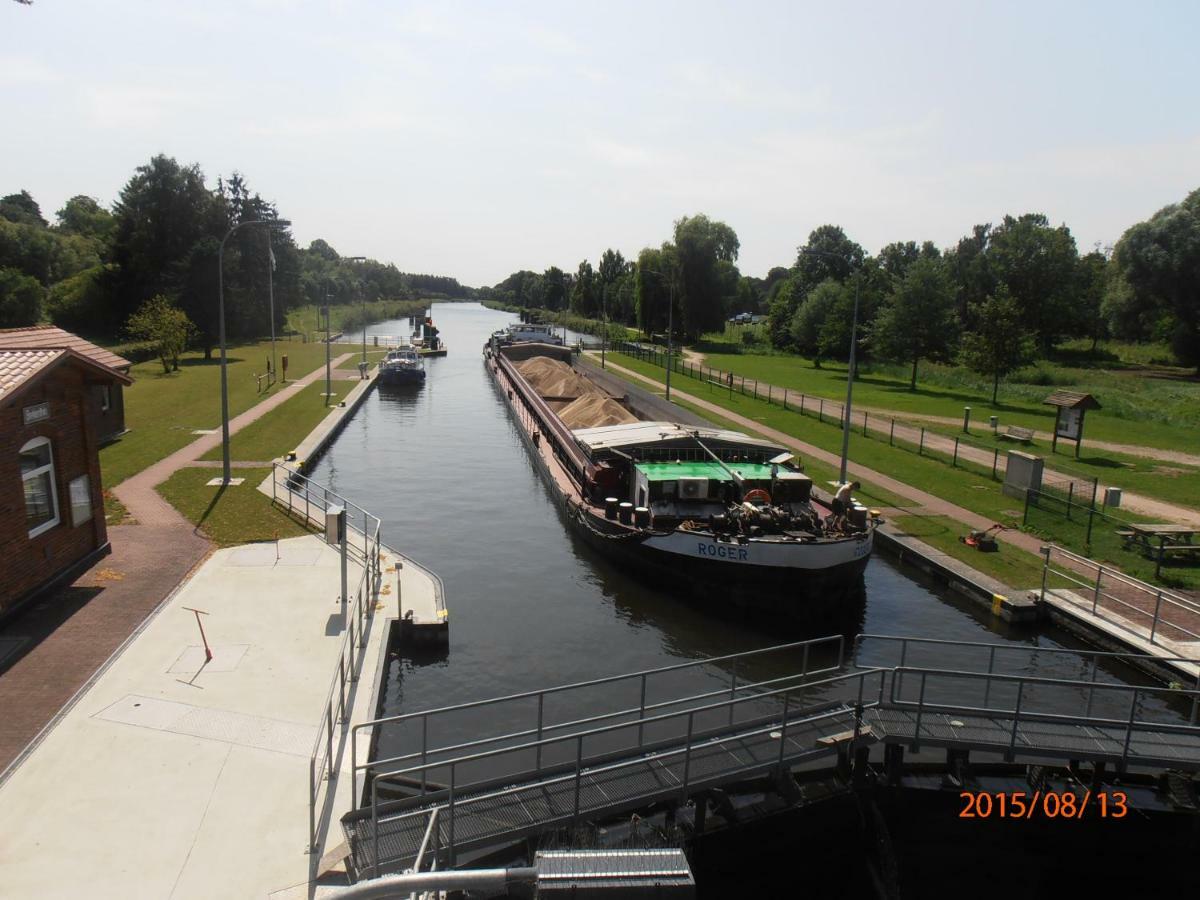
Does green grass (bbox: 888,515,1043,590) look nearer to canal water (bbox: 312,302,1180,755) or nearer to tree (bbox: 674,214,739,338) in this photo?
canal water (bbox: 312,302,1180,755)

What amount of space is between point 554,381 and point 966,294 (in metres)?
63.0

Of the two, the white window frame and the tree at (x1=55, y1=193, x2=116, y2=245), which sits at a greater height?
the tree at (x1=55, y1=193, x2=116, y2=245)

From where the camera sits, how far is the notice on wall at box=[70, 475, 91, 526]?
17.6 metres

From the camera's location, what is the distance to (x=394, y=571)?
763 inches

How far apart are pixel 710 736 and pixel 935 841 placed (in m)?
3.68

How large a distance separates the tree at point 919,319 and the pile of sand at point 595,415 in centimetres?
2823

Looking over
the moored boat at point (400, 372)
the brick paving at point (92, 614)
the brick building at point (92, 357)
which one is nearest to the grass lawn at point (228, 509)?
the brick paving at point (92, 614)

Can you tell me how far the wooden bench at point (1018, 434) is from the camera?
3741cm

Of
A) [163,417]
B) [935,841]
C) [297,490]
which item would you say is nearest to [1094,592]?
[935,841]

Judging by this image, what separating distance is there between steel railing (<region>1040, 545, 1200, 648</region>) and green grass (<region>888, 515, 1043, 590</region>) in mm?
538

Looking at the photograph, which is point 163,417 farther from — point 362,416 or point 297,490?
point 297,490

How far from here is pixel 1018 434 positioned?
37.9m

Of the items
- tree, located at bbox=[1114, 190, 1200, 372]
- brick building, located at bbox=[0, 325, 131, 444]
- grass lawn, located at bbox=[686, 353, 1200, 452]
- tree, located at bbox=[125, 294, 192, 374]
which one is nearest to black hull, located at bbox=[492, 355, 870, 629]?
brick building, located at bbox=[0, 325, 131, 444]
